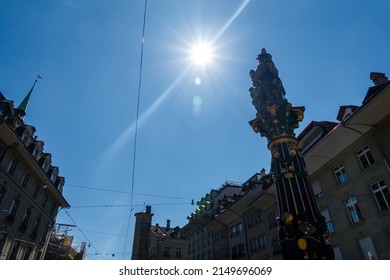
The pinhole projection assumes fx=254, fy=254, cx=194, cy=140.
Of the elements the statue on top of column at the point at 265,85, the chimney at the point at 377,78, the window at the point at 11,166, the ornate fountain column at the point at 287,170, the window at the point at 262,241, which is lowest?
the ornate fountain column at the point at 287,170

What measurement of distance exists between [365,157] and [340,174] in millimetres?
2294

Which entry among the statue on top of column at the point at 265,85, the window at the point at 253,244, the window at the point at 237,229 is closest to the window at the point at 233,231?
the window at the point at 237,229

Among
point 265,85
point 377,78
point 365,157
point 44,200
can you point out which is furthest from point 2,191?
point 377,78

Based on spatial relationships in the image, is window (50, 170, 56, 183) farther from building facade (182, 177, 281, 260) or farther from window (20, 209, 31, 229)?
building facade (182, 177, 281, 260)

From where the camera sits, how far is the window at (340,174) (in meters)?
17.0

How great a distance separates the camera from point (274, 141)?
16.1 ft

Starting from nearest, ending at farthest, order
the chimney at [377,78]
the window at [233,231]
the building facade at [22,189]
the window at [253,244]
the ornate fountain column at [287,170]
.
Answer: the ornate fountain column at [287,170]
the chimney at [377,78]
the building facade at [22,189]
the window at [253,244]
the window at [233,231]

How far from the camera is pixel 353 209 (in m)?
15.8

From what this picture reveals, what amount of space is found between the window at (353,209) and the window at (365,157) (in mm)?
2131

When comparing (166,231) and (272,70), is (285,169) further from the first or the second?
Result: (166,231)

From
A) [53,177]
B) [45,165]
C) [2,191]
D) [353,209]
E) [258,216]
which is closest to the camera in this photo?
[353,209]

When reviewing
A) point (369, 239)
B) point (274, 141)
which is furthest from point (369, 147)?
point (274, 141)

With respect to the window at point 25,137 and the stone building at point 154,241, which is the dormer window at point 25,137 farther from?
the stone building at point 154,241

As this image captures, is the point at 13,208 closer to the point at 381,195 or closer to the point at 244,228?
the point at 244,228
